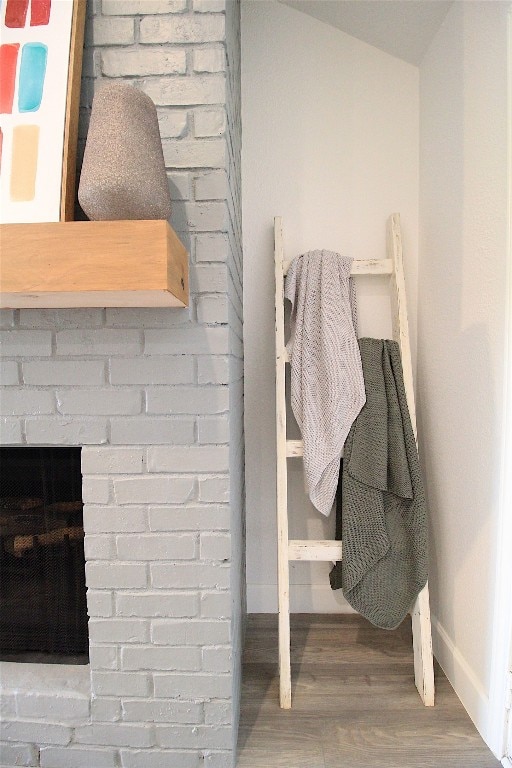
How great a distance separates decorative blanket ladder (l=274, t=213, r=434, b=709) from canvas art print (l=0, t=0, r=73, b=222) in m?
0.80

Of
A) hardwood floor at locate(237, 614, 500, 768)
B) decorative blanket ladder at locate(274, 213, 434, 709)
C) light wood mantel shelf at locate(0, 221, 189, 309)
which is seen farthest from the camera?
decorative blanket ladder at locate(274, 213, 434, 709)

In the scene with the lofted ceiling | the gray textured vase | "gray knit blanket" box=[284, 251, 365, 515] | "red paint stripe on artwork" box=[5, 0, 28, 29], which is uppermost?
the lofted ceiling

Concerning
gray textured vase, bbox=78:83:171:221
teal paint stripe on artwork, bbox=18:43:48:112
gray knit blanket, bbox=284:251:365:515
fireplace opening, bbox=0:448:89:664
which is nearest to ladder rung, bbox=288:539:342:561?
gray knit blanket, bbox=284:251:365:515

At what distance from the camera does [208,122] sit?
43.1 inches

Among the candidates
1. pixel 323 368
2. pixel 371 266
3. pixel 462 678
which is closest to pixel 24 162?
pixel 323 368

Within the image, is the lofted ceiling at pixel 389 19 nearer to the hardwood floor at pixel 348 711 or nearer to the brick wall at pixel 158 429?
the brick wall at pixel 158 429

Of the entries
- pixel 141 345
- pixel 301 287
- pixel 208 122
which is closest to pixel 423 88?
pixel 301 287

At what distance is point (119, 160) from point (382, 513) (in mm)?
1226

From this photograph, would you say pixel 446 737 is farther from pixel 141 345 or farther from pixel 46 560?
pixel 141 345

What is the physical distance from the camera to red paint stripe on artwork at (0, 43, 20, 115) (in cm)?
105

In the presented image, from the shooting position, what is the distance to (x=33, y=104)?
3.46 feet

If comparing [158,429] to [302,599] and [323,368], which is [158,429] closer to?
[323,368]

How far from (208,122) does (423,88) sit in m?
1.02

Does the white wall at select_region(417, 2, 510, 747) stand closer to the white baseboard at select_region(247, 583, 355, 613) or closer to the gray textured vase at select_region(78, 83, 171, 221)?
the white baseboard at select_region(247, 583, 355, 613)
